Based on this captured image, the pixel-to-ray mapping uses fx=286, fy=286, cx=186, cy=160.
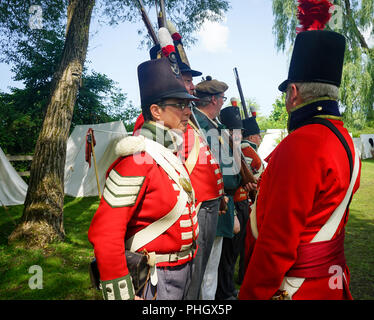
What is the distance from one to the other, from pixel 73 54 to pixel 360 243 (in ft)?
21.7

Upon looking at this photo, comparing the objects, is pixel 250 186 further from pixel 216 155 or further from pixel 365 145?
pixel 365 145

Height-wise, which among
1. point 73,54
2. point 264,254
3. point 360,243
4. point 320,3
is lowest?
point 360,243

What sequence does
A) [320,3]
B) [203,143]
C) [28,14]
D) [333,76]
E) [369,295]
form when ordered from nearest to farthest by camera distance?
1. [333,76]
2. [320,3]
3. [203,143]
4. [369,295]
5. [28,14]

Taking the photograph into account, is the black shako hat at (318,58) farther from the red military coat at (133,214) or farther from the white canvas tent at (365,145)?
the white canvas tent at (365,145)

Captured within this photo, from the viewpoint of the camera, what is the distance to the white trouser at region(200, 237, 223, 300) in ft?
10.2

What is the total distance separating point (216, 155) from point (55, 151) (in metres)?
3.42

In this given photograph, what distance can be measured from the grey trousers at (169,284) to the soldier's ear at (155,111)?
3.06ft

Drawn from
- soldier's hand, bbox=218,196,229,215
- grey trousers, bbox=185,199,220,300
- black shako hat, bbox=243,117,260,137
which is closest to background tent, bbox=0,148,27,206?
black shako hat, bbox=243,117,260,137

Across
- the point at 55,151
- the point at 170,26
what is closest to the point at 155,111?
the point at 170,26

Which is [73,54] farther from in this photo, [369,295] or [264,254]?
[369,295]

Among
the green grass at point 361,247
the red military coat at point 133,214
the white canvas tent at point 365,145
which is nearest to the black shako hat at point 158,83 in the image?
the red military coat at point 133,214

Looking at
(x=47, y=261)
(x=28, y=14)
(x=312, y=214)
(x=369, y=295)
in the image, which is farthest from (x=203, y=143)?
(x=28, y=14)

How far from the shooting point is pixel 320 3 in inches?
64.8

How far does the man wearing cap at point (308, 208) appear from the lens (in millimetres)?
1319
